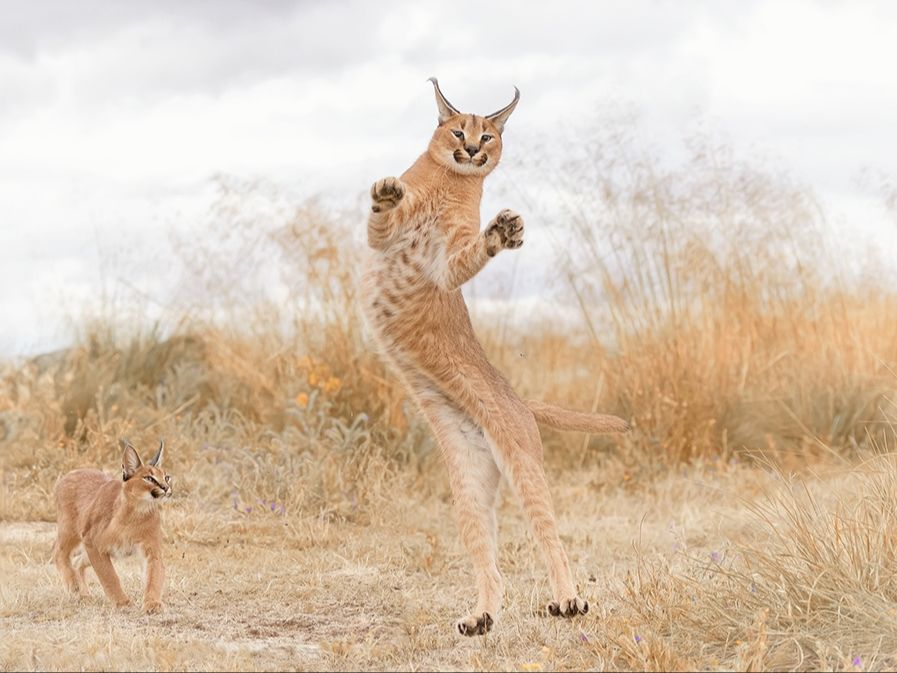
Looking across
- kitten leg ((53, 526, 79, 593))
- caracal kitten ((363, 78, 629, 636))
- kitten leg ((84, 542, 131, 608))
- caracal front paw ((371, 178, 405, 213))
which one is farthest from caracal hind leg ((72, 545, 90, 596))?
caracal front paw ((371, 178, 405, 213))

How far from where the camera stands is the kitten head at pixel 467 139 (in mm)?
4770

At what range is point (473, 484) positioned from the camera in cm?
457

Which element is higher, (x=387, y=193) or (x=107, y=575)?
(x=387, y=193)

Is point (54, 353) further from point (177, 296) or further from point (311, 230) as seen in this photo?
point (311, 230)

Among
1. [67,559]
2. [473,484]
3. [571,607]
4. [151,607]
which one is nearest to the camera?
[571,607]

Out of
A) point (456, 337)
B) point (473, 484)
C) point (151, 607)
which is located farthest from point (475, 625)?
point (151, 607)

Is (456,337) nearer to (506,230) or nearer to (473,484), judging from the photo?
(473,484)

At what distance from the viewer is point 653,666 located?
3609 mm

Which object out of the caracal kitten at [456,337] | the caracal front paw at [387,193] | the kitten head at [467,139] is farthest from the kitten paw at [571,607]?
the kitten head at [467,139]

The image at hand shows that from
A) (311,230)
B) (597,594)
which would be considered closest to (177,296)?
(311,230)

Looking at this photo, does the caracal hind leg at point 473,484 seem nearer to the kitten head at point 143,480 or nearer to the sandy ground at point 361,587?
the sandy ground at point 361,587

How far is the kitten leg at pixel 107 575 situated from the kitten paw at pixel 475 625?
150cm

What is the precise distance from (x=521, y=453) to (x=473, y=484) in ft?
0.82

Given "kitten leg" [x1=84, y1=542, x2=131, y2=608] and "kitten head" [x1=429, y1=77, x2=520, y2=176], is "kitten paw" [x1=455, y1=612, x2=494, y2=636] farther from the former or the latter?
"kitten head" [x1=429, y1=77, x2=520, y2=176]
